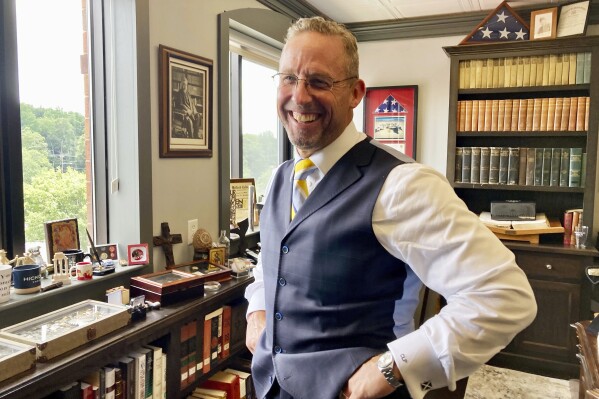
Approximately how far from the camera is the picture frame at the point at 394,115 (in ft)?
12.9

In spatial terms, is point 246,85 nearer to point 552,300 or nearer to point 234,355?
point 234,355

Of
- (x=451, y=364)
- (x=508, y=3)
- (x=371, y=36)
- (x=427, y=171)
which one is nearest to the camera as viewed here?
(x=451, y=364)

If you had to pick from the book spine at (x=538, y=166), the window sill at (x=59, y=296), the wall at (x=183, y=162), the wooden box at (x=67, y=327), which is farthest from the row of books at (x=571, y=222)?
the wooden box at (x=67, y=327)

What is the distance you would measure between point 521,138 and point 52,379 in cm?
343

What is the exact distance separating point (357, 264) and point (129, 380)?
3.45 ft

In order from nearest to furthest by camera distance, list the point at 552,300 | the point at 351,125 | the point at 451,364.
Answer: the point at 451,364
the point at 351,125
the point at 552,300

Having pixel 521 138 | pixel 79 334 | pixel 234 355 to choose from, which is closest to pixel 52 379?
pixel 79 334

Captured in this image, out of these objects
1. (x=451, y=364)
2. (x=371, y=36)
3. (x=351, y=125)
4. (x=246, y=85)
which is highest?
(x=371, y=36)

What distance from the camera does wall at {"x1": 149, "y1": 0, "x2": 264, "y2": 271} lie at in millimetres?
2107

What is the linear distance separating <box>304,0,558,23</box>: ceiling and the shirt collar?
2.52 meters

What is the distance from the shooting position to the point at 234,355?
225 centimetres

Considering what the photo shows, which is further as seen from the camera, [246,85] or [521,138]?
[521,138]

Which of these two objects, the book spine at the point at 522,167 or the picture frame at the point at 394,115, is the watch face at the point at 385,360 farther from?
the picture frame at the point at 394,115

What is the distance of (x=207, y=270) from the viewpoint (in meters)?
2.21
